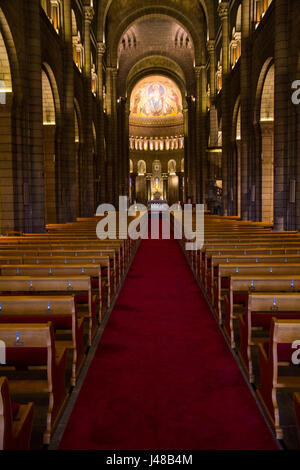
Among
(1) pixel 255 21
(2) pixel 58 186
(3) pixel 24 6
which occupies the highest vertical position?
(1) pixel 255 21

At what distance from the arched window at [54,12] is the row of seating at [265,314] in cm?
1480

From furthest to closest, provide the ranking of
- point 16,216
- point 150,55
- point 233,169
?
point 150,55 → point 233,169 → point 16,216

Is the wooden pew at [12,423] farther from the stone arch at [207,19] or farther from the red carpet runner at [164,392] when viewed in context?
the stone arch at [207,19]

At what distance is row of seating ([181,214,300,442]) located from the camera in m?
3.39

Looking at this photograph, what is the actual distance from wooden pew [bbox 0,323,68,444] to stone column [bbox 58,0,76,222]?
1613 centimetres

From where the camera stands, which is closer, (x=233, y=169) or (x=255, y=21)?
(x=255, y=21)

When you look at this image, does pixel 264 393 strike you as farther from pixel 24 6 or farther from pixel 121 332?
pixel 24 6

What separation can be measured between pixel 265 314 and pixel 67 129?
16738 millimetres

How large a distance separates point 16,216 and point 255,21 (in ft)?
47.2

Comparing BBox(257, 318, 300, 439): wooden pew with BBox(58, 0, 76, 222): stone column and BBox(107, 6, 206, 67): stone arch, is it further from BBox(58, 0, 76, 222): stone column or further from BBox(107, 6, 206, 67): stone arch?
BBox(107, 6, 206, 67): stone arch

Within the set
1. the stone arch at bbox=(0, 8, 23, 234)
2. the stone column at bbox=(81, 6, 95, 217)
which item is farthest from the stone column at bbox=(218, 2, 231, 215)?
the stone arch at bbox=(0, 8, 23, 234)

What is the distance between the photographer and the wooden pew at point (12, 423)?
2.32 metres
